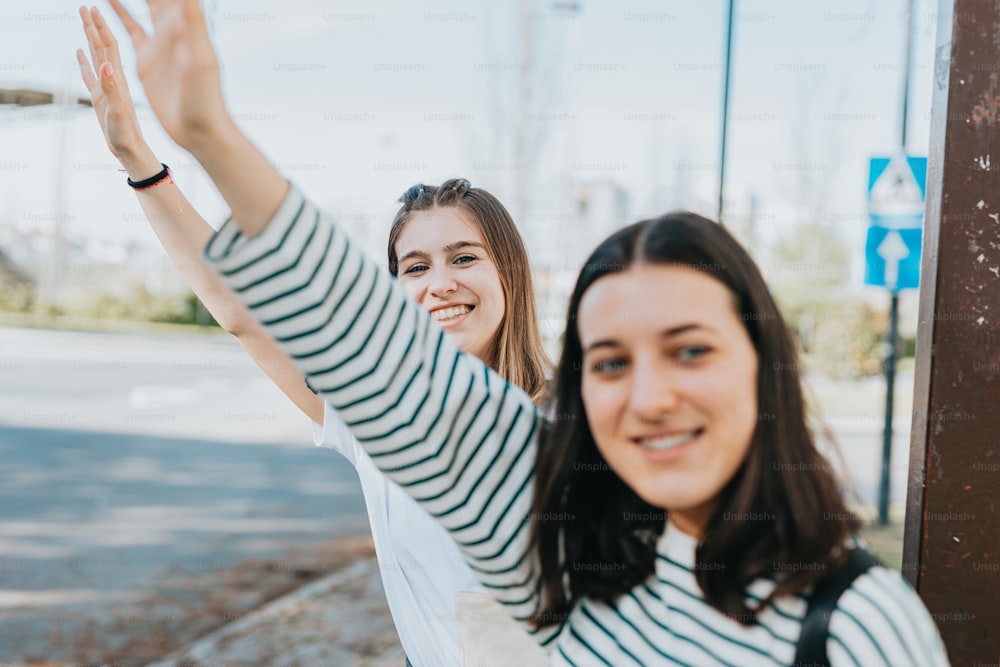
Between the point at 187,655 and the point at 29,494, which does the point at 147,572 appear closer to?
the point at 187,655

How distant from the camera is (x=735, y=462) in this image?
41.2 inches

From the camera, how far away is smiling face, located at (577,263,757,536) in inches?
39.8

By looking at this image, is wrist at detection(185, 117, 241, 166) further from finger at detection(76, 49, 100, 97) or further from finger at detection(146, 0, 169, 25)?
finger at detection(76, 49, 100, 97)

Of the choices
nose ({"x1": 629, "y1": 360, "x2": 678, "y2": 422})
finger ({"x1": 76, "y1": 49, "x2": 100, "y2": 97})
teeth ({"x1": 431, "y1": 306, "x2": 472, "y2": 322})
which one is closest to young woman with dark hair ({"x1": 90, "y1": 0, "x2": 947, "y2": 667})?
nose ({"x1": 629, "y1": 360, "x2": 678, "y2": 422})

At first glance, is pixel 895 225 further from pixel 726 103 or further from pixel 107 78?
pixel 107 78

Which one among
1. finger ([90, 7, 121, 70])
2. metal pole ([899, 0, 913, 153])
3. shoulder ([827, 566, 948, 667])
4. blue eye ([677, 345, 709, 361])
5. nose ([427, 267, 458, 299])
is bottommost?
shoulder ([827, 566, 948, 667])

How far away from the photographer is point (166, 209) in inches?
72.0

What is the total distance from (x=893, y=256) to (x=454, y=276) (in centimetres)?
561

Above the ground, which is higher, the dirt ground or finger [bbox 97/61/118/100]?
finger [bbox 97/61/118/100]

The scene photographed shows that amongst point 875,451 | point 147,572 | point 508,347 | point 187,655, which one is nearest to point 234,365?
point 875,451

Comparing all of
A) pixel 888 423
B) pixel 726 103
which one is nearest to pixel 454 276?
pixel 726 103

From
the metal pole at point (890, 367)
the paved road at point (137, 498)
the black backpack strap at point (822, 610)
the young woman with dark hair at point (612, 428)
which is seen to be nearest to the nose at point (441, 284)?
the young woman with dark hair at point (612, 428)

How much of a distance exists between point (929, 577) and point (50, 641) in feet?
15.1

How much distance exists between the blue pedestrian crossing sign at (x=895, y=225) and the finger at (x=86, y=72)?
18.8 feet
